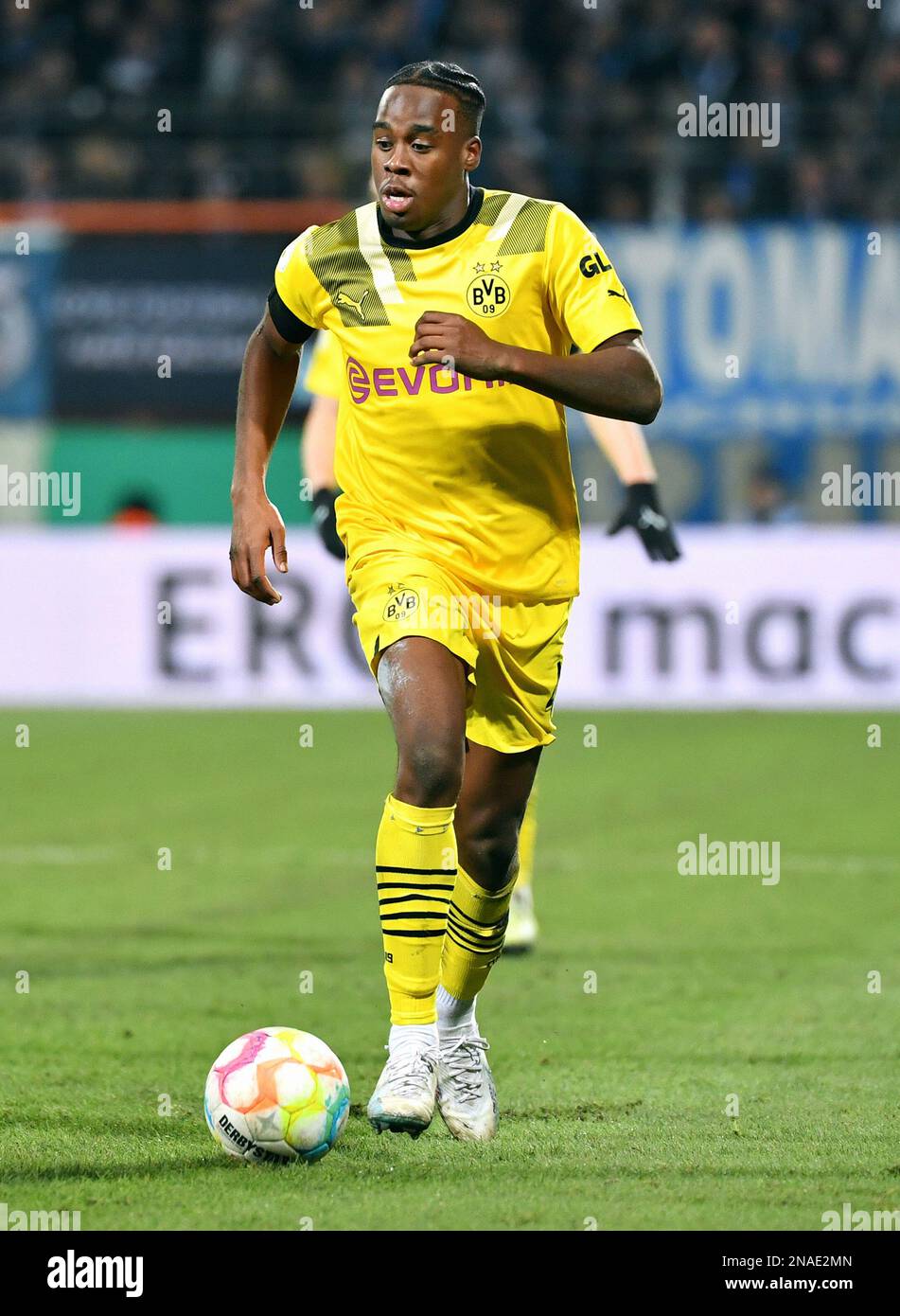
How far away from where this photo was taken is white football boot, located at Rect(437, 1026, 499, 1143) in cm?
475

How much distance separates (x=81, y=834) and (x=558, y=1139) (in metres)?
A: 5.74

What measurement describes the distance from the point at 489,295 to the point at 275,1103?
1.84m

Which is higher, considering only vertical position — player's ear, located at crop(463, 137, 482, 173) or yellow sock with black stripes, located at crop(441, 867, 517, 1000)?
player's ear, located at crop(463, 137, 482, 173)

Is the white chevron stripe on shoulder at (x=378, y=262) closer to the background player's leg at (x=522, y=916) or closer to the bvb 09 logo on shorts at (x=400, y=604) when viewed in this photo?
the bvb 09 logo on shorts at (x=400, y=604)

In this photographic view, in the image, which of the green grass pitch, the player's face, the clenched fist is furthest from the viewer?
the player's face

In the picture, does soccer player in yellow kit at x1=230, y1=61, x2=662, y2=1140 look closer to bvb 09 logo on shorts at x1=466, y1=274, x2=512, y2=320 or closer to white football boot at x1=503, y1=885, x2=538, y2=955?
bvb 09 logo on shorts at x1=466, y1=274, x2=512, y2=320

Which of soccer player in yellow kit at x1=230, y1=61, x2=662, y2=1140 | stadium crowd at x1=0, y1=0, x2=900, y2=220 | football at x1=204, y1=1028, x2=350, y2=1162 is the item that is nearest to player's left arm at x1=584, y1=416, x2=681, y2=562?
soccer player in yellow kit at x1=230, y1=61, x2=662, y2=1140

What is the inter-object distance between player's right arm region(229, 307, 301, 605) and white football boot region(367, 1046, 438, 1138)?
3.41 feet

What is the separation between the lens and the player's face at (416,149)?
4742mm

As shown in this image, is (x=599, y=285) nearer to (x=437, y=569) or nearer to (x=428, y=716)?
(x=437, y=569)

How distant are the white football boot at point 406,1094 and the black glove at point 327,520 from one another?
10.0 ft

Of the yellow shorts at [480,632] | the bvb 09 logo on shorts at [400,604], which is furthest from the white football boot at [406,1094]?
the bvb 09 logo on shorts at [400,604]

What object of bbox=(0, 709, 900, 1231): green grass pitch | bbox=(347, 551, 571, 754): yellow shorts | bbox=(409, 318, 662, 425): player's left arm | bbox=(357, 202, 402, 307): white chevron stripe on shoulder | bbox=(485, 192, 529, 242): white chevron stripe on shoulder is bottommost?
bbox=(0, 709, 900, 1231): green grass pitch

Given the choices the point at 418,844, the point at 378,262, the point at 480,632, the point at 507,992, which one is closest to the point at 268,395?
the point at 378,262
